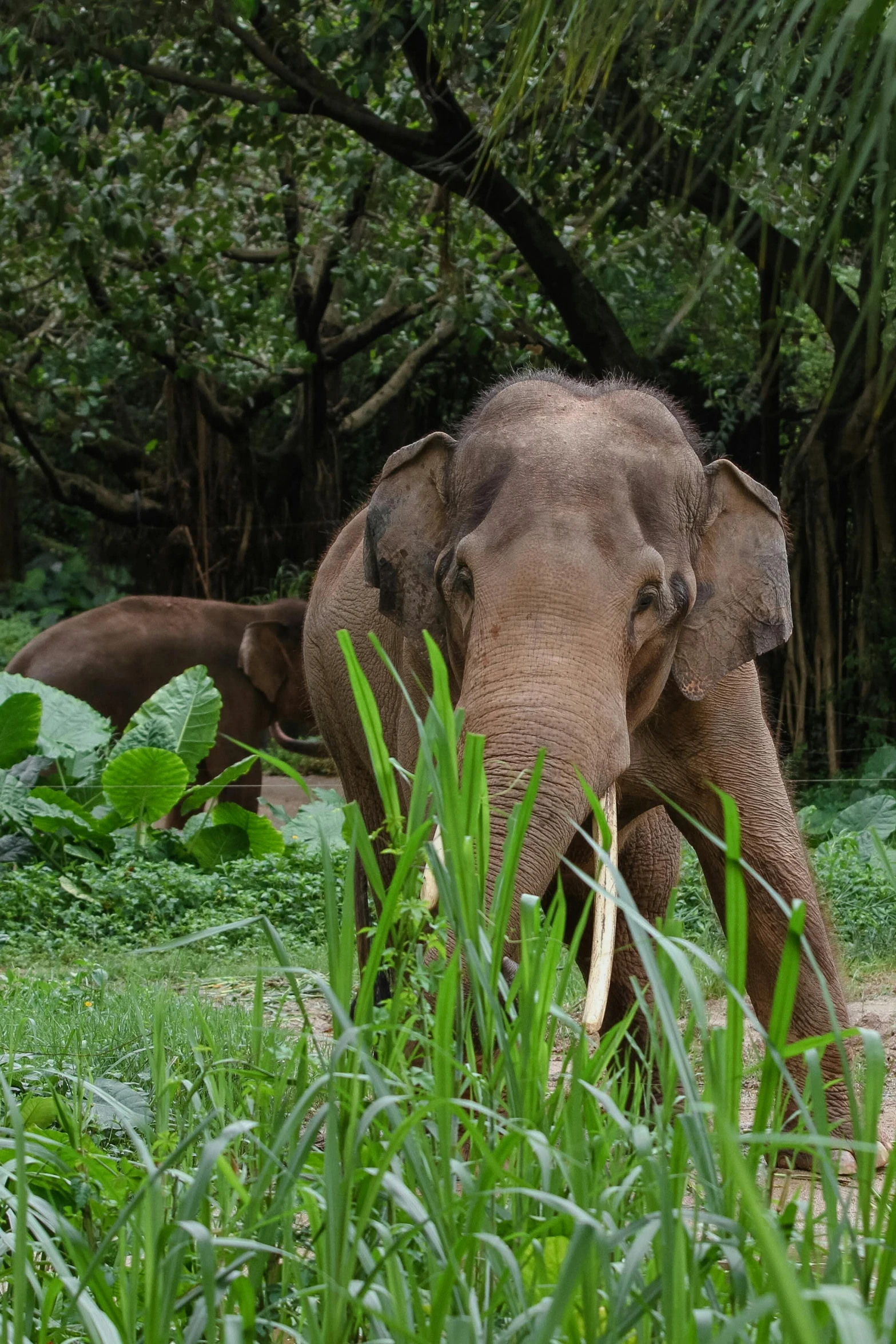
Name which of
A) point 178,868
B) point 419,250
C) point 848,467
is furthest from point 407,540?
point 419,250

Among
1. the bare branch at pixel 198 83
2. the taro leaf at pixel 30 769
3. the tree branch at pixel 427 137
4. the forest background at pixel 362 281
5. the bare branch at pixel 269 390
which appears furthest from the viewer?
the bare branch at pixel 269 390

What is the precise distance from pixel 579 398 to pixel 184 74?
253 inches

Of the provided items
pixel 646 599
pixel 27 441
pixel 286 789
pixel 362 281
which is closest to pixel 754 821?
pixel 646 599

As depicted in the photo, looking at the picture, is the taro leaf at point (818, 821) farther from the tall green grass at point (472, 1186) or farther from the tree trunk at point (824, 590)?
the tall green grass at point (472, 1186)

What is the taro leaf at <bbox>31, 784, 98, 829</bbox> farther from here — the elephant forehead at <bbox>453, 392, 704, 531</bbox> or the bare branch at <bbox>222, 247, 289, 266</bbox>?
the bare branch at <bbox>222, 247, 289, 266</bbox>

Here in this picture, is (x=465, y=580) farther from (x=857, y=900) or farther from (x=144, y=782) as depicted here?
(x=144, y=782)

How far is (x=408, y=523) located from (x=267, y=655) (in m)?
6.87

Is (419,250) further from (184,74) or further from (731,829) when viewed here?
(731,829)

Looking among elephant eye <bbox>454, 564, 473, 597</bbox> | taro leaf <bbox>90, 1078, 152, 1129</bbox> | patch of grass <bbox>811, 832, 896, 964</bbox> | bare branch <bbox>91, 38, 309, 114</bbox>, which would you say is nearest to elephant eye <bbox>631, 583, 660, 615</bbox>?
elephant eye <bbox>454, 564, 473, 597</bbox>

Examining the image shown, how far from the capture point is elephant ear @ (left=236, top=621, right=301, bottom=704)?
35.3 ft

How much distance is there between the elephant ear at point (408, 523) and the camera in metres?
4.02

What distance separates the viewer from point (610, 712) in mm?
3285

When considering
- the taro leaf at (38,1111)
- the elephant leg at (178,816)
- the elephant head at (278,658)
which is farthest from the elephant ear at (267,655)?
the taro leaf at (38,1111)

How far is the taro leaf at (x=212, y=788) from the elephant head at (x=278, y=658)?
2.33 meters
